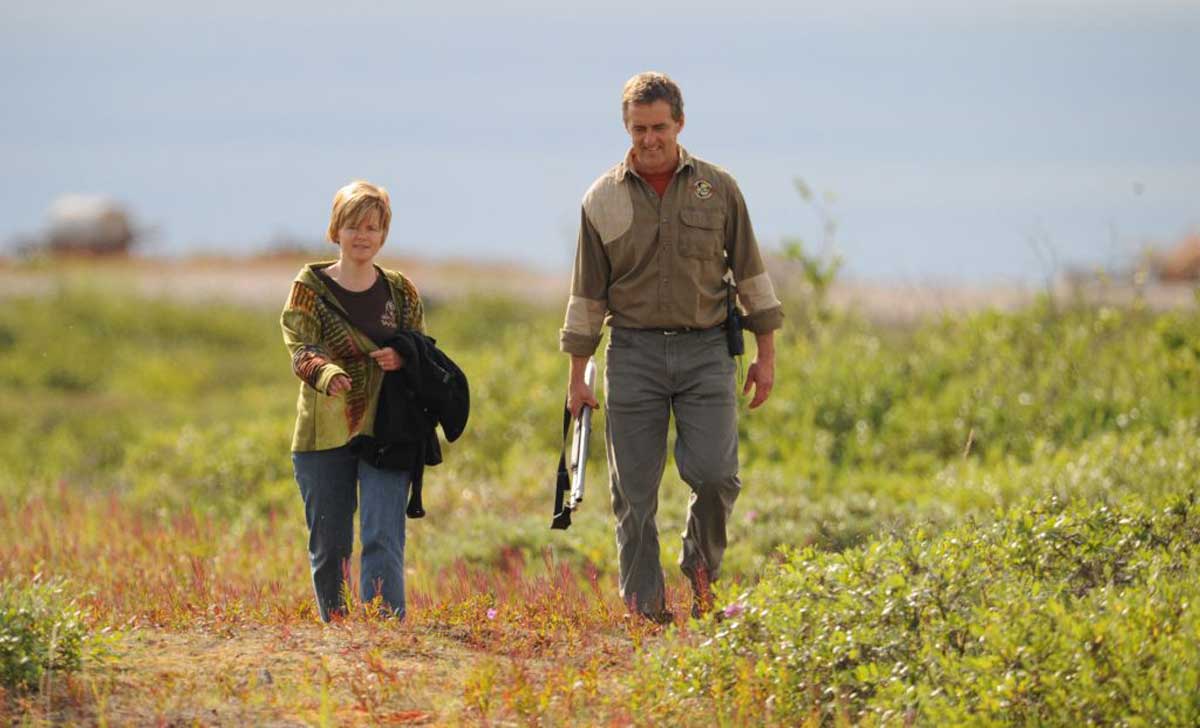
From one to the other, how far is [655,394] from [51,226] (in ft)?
97.7

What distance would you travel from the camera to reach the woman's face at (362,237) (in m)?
6.06

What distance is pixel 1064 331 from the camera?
13648 mm

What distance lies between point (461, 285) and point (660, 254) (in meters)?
18.5

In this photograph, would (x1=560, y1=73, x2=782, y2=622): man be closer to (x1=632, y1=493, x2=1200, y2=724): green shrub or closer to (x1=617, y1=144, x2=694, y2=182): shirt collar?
(x1=617, y1=144, x2=694, y2=182): shirt collar

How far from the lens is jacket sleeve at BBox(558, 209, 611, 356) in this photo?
6367 millimetres

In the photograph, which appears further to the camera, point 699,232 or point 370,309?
point 699,232

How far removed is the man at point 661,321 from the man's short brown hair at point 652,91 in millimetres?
14

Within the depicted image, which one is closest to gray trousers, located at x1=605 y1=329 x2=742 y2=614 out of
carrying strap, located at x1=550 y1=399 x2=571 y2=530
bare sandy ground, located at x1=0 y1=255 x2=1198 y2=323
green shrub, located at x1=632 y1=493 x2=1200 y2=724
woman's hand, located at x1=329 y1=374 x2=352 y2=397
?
carrying strap, located at x1=550 y1=399 x2=571 y2=530

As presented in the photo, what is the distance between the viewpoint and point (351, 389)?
617 cm

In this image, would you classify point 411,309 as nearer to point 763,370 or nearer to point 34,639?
point 763,370

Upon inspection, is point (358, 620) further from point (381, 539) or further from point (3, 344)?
point (3, 344)

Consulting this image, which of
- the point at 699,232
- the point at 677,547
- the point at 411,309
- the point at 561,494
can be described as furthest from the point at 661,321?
the point at 677,547

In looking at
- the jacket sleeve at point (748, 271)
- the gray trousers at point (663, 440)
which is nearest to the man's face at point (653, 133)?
the jacket sleeve at point (748, 271)

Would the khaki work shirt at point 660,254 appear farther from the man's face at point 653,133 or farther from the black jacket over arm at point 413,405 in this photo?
the black jacket over arm at point 413,405
